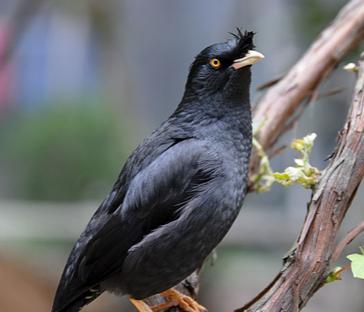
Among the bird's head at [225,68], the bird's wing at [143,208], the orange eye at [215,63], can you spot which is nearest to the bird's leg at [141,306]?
the bird's wing at [143,208]

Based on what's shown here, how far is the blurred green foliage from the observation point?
9.10m

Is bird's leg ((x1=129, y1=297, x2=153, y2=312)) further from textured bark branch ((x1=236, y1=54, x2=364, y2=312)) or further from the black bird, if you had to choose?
textured bark branch ((x1=236, y1=54, x2=364, y2=312))

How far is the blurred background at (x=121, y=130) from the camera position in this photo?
23.1 feet

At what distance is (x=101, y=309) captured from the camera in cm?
738

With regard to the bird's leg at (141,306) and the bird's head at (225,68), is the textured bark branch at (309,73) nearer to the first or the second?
the bird's head at (225,68)

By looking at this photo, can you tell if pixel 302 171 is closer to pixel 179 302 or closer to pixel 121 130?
pixel 179 302

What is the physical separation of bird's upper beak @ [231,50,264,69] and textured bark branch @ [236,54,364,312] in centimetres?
61

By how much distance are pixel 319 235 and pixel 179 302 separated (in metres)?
0.84

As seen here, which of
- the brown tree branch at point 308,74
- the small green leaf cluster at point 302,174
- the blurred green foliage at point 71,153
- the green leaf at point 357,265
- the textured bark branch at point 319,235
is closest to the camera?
the green leaf at point 357,265

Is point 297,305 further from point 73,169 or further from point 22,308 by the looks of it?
point 73,169

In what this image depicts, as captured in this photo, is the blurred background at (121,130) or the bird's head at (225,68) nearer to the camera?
the bird's head at (225,68)

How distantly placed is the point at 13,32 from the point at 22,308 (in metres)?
2.33

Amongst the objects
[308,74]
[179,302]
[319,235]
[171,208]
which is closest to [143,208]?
[171,208]

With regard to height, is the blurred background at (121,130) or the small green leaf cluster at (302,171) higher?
the blurred background at (121,130)
